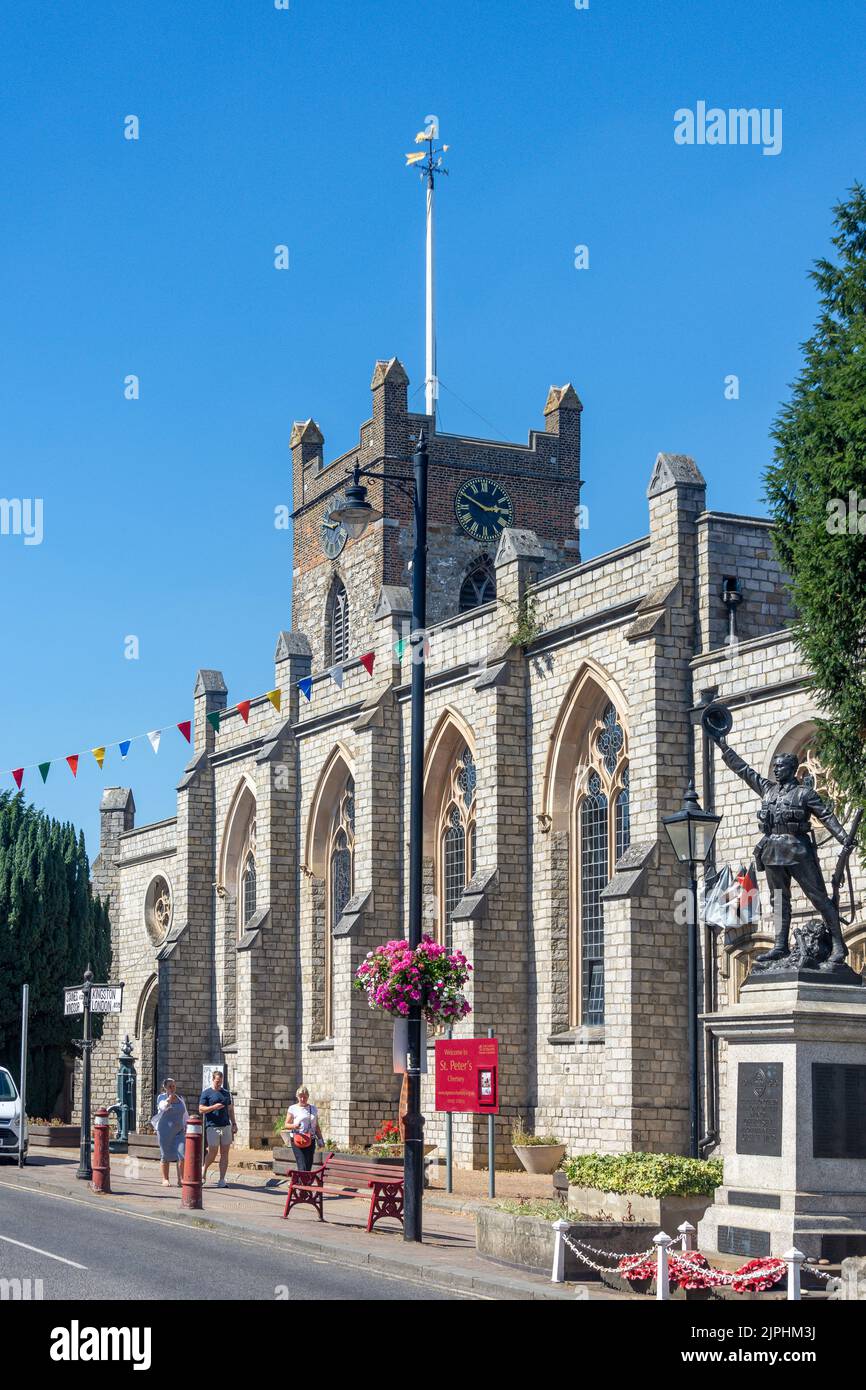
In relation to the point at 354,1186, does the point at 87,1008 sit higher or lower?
higher

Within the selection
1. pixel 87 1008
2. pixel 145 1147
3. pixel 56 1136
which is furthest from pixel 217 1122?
pixel 56 1136

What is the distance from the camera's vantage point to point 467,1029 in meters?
28.3

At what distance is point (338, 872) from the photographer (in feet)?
118

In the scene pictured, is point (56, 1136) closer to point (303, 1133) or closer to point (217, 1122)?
point (217, 1122)

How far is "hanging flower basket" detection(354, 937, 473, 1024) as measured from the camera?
64.2 feet

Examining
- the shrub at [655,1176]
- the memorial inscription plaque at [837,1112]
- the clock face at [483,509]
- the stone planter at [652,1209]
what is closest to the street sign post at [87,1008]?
the shrub at [655,1176]

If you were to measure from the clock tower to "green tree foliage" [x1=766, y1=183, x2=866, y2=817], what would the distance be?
26306 mm

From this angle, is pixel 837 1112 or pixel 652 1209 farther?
pixel 652 1209

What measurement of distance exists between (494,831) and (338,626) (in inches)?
885

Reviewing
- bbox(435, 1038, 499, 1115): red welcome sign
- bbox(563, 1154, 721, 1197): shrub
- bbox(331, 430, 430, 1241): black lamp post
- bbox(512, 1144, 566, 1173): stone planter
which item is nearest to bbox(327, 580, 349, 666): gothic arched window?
bbox(512, 1144, 566, 1173): stone planter
